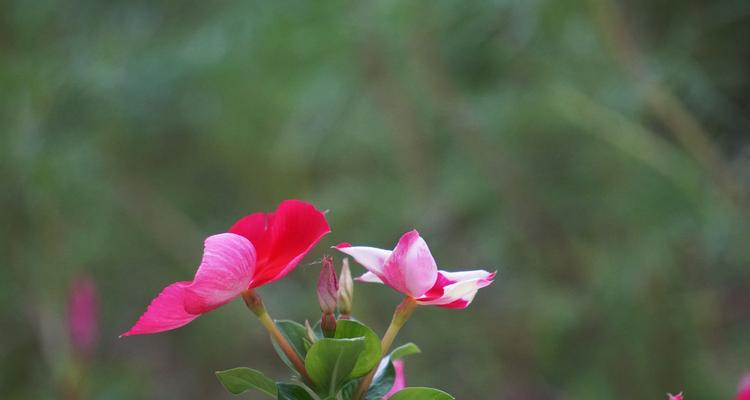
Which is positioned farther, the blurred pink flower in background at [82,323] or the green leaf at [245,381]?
the blurred pink flower in background at [82,323]

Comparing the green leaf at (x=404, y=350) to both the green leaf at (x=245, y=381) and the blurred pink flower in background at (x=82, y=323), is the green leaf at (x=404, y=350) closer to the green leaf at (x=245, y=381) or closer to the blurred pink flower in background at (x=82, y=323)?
the green leaf at (x=245, y=381)

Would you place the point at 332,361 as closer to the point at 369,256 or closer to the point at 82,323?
the point at 369,256

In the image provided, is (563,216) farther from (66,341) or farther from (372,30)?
(66,341)

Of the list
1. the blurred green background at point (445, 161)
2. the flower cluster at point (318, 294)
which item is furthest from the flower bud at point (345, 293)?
the blurred green background at point (445, 161)

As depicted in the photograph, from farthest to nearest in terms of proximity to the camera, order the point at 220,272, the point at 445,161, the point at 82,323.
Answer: the point at 445,161, the point at 82,323, the point at 220,272

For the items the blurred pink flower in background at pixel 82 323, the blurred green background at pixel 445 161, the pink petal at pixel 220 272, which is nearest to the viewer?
the pink petal at pixel 220 272

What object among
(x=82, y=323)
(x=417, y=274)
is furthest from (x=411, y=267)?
(x=82, y=323)

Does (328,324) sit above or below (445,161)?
below

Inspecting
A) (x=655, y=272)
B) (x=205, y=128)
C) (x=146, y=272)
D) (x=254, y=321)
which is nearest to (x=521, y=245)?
(x=655, y=272)
